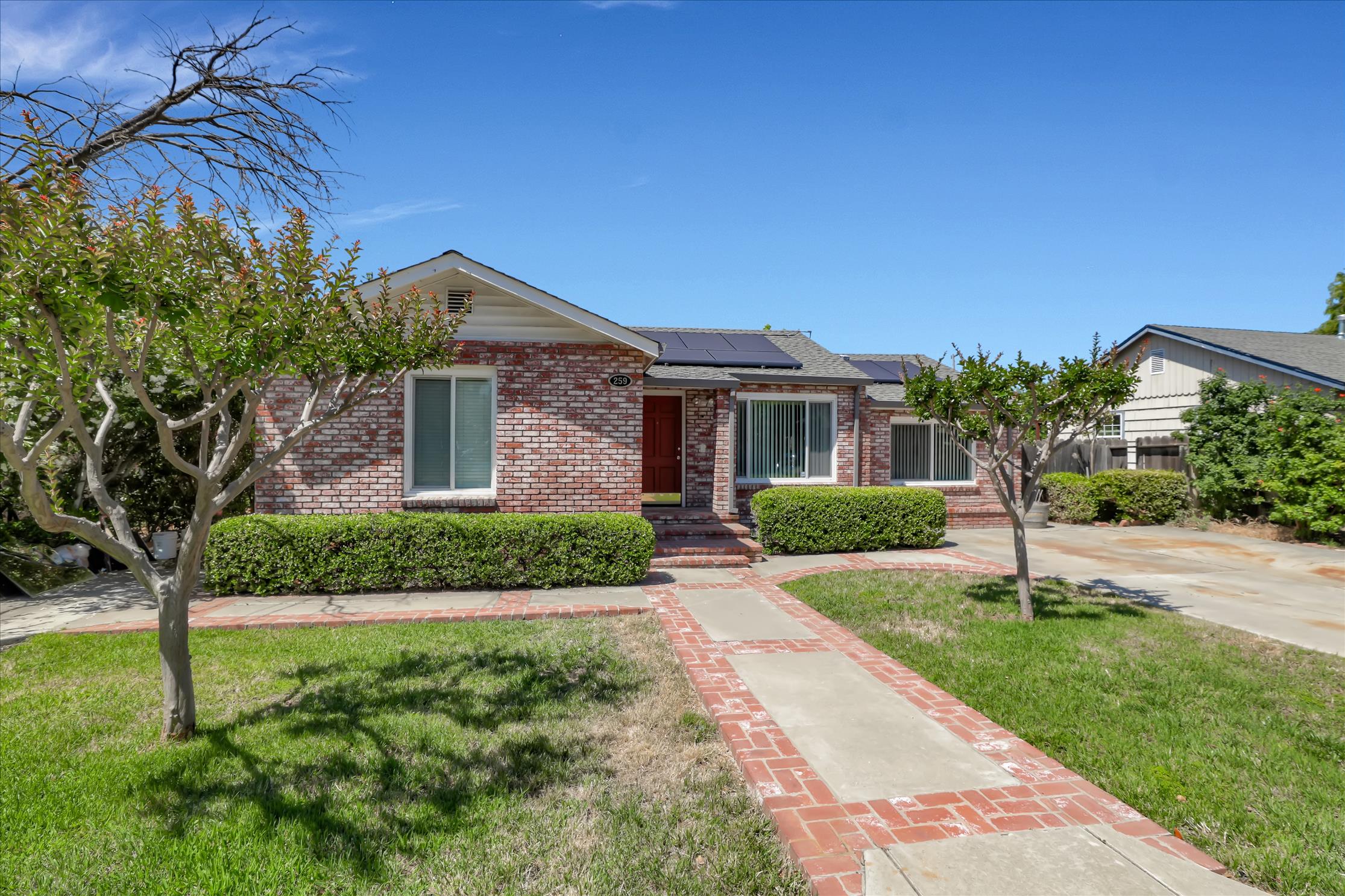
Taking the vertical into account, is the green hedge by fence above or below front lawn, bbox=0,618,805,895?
above

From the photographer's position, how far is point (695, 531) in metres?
11.6

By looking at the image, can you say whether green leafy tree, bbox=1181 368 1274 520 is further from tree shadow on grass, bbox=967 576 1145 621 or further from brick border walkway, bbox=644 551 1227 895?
brick border walkway, bbox=644 551 1227 895

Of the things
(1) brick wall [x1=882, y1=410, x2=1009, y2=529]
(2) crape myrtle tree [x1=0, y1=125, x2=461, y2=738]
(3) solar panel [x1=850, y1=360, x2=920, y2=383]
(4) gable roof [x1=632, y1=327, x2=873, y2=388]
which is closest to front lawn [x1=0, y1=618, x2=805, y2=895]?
(2) crape myrtle tree [x1=0, y1=125, x2=461, y2=738]

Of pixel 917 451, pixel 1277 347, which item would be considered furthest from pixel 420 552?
pixel 1277 347

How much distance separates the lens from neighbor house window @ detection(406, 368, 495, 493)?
9.61 meters

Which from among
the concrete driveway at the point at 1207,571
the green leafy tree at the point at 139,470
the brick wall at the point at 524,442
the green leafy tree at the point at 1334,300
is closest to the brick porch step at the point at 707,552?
the brick wall at the point at 524,442

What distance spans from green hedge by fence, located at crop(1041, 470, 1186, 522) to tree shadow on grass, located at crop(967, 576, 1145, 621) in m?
8.57

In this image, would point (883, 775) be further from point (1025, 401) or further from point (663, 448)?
point (663, 448)

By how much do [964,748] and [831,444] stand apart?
1052 centimetres

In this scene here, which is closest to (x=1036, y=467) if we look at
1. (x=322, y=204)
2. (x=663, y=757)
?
(x=663, y=757)

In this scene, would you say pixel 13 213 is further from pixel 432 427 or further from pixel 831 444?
pixel 831 444

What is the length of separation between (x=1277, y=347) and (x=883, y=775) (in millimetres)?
20643

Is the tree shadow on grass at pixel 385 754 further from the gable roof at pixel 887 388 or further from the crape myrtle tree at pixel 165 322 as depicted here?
the gable roof at pixel 887 388

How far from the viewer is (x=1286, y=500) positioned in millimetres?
13555
